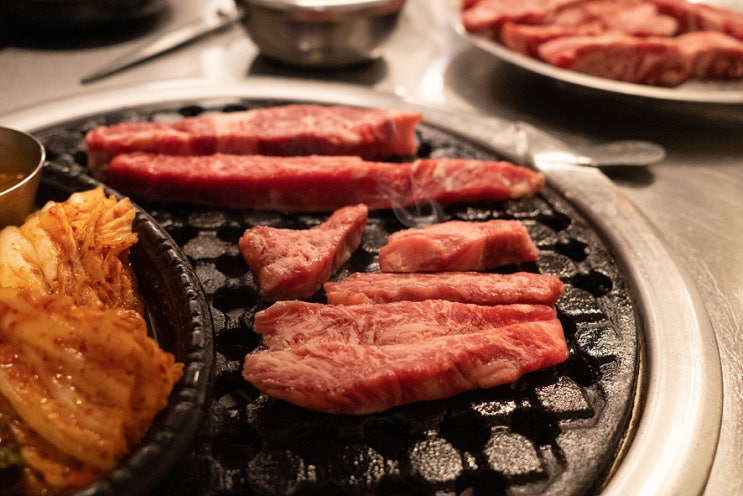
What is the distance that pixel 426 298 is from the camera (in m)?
2.30

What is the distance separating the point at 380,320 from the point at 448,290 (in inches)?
11.9

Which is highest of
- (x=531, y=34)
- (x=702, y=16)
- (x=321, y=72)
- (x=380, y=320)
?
(x=702, y=16)

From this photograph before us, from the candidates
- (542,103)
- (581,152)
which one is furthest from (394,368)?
(542,103)

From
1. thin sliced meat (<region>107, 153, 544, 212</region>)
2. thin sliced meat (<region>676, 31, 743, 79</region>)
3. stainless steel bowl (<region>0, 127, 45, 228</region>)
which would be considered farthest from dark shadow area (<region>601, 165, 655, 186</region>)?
stainless steel bowl (<region>0, 127, 45, 228</region>)

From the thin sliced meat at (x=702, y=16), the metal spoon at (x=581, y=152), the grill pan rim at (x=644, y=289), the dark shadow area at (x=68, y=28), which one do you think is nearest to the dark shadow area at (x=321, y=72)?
the grill pan rim at (x=644, y=289)

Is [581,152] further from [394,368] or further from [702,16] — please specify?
[702,16]

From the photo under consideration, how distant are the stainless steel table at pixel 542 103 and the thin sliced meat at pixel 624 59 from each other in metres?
0.16

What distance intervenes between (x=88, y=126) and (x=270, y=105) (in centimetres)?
93

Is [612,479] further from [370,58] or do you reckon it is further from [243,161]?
[370,58]

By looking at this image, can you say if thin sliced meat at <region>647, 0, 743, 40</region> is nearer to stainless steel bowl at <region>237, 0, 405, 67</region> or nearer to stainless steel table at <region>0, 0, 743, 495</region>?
stainless steel table at <region>0, 0, 743, 495</region>

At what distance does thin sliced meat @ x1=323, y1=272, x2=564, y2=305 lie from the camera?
7.43ft

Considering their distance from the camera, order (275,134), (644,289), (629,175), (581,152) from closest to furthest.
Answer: (644,289)
(275,134)
(581,152)
(629,175)

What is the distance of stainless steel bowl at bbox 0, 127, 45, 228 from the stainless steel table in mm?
1040

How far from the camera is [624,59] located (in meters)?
3.78
